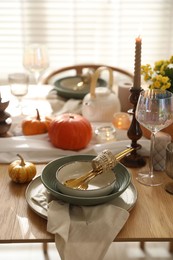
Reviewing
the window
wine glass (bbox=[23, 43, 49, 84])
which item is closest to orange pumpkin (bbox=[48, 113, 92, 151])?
wine glass (bbox=[23, 43, 49, 84])

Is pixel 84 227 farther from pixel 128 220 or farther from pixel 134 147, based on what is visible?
pixel 134 147

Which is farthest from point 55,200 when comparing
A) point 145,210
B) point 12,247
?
point 12,247

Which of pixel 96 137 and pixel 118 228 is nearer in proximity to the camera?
pixel 118 228

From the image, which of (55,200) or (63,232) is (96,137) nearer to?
(55,200)

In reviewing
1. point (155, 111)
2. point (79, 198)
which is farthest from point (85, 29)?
point (79, 198)

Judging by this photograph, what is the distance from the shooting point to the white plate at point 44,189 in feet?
3.44

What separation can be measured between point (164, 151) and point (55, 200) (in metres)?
0.39

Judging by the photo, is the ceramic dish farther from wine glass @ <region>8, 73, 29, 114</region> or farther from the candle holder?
the candle holder

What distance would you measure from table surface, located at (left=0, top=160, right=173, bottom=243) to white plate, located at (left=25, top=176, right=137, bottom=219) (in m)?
0.02

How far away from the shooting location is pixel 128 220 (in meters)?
1.03

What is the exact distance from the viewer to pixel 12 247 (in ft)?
6.57

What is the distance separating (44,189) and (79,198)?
0.52 feet

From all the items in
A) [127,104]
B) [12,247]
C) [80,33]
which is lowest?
[12,247]

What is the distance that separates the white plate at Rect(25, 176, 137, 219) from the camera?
3.44 feet
